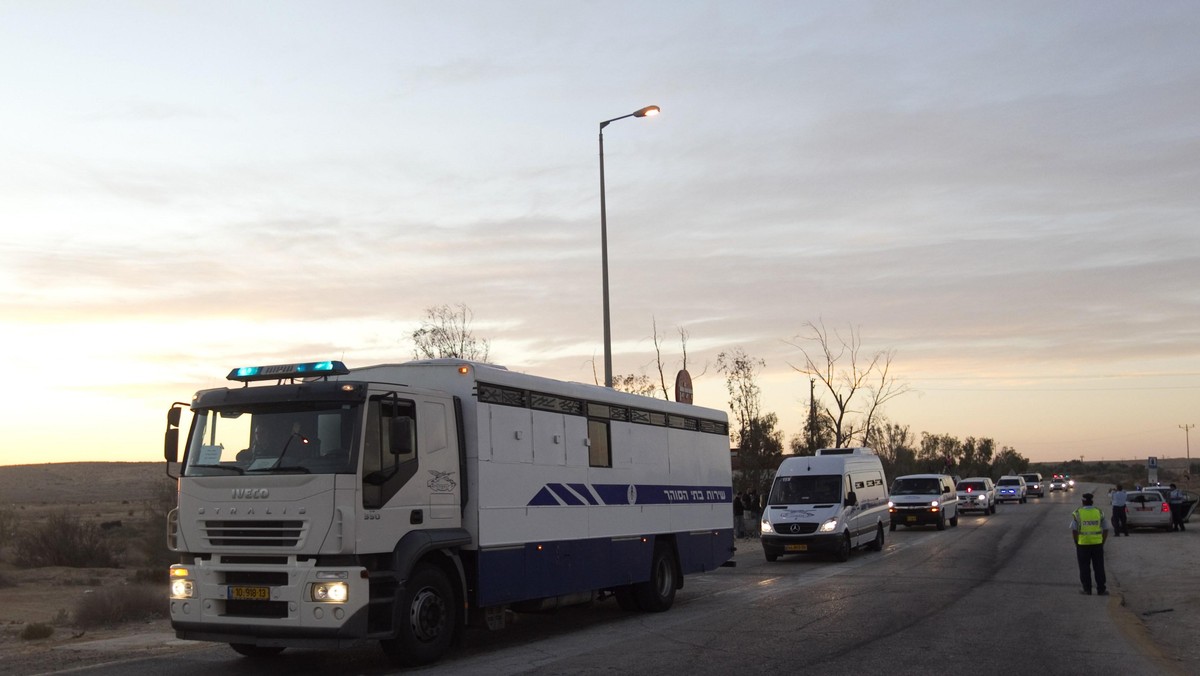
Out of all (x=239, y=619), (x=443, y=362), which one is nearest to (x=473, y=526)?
(x=443, y=362)

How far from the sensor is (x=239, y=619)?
33.6ft

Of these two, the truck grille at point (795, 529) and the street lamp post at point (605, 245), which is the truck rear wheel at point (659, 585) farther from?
the truck grille at point (795, 529)

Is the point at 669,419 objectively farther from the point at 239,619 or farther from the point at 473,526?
the point at 239,619

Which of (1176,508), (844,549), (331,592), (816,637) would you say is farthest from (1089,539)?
(1176,508)

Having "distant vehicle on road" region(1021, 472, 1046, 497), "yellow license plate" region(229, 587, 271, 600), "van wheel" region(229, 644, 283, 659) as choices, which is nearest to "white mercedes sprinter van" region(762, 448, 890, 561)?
"van wheel" region(229, 644, 283, 659)

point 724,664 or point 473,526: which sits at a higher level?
point 473,526

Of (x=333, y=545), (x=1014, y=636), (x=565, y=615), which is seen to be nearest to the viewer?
(x=333, y=545)

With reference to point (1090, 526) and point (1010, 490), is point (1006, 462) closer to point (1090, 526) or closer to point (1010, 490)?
point (1010, 490)

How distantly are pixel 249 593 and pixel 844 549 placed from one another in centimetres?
1754

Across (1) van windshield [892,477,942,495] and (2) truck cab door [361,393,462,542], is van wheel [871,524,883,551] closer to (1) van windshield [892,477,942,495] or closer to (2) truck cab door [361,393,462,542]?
(1) van windshield [892,477,942,495]

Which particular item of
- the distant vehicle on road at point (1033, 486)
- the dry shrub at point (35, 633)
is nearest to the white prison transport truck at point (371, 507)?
the dry shrub at point (35, 633)

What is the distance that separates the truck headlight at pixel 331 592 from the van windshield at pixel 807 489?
17.6 metres

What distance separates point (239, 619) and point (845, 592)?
10.9 m

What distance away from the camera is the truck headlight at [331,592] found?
9.95 meters
